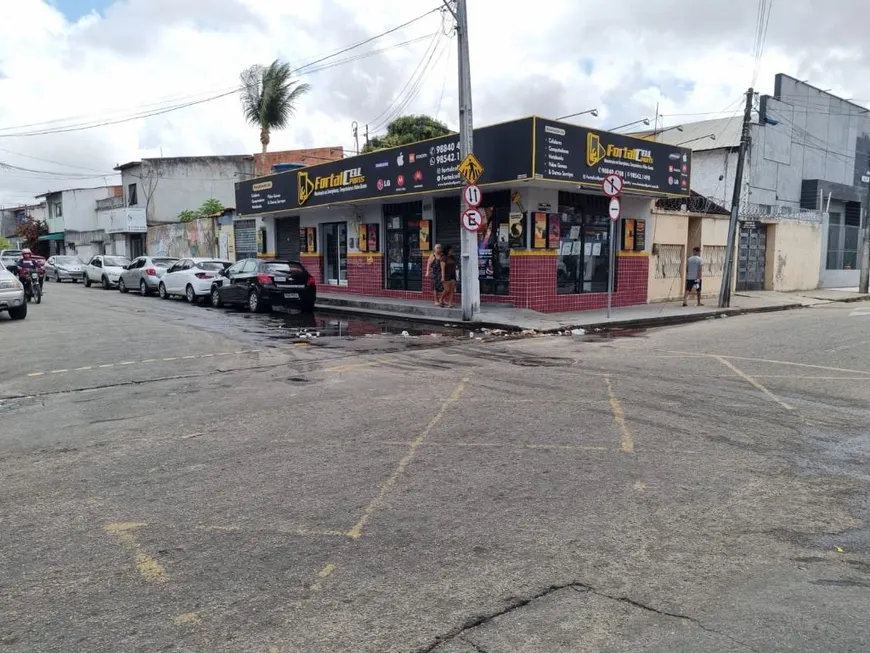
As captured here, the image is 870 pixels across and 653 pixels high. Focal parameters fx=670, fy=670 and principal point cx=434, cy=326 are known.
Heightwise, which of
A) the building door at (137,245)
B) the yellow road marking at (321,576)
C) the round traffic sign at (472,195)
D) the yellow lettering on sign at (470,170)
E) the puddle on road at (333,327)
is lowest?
the puddle on road at (333,327)

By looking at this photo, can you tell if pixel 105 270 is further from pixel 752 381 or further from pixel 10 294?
→ pixel 752 381

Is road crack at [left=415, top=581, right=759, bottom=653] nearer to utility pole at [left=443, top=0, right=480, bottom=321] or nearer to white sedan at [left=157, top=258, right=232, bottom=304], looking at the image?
utility pole at [left=443, top=0, right=480, bottom=321]

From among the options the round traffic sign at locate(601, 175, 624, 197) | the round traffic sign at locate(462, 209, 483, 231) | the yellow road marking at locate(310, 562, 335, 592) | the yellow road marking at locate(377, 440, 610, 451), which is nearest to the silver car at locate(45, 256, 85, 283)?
the round traffic sign at locate(462, 209, 483, 231)

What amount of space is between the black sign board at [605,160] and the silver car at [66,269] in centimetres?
2888

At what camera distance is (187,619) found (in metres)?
3.26

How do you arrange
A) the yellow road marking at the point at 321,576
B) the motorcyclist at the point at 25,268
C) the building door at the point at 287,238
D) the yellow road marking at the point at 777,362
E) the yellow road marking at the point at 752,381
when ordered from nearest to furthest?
the yellow road marking at the point at 321,576 < the yellow road marking at the point at 752,381 < the yellow road marking at the point at 777,362 < the motorcyclist at the point at 25,268 < the building door at the point at 287,238

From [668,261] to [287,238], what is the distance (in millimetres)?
15080

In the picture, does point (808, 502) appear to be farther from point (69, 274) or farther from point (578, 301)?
point (69, 274)

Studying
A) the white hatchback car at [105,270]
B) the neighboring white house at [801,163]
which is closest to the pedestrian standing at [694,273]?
the neighboring white house at [801,163]

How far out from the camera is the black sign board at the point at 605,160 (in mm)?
16062

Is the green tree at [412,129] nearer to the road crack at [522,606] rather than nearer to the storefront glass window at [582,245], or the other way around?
the storefront glass window at [582,245]

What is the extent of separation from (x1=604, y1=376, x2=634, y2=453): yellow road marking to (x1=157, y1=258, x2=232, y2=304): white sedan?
16902 millimetres

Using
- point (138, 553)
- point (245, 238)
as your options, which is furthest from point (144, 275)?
point (138, 553)

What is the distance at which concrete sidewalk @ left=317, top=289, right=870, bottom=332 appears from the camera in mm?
15852
